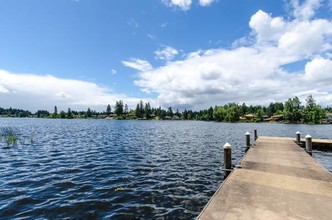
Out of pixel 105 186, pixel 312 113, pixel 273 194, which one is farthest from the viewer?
pixel 312 113

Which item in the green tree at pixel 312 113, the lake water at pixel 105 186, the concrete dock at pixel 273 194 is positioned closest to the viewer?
A: the concrete dock at pixel 273 194

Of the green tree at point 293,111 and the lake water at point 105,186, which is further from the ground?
the green tree at point 293,111

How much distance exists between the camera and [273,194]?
8.96m

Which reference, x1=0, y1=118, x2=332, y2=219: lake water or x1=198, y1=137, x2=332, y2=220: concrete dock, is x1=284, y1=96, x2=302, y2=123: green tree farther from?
x1=198, y1=137, x2=332, y2=220: concrete dock

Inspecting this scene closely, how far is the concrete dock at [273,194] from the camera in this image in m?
7.18

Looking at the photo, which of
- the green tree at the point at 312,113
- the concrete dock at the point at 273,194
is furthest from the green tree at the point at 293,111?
the concrete dock at the point at 273,194

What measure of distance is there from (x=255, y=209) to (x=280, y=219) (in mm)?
880

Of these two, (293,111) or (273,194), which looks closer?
(273,194)

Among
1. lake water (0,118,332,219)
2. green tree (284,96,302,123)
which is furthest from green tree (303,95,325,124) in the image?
lake water (0,118,332,219)

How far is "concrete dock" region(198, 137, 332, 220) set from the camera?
283 inches

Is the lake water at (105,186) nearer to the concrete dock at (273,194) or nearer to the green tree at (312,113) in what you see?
the concrete dock at (273,194)

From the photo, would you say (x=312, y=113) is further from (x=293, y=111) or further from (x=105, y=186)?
(x=105, y=186)

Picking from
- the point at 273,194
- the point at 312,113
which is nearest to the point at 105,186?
the point at 273,194

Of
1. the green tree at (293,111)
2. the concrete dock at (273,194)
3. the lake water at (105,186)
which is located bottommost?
the lake water at (105,186)
